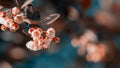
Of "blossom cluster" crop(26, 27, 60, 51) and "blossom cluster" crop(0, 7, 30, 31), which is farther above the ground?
"blossom cluster" crop(0, 7, 30, 31)

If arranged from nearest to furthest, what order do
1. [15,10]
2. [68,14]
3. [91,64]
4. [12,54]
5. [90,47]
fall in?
1. [15,10]
2. [68,14]
3. [12,54]
4. [90,47]
5. [91,64]

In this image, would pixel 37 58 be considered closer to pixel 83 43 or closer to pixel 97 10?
pixel 83 43

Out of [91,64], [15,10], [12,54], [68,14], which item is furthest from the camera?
[91,64]

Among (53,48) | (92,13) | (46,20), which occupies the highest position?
(46,20)

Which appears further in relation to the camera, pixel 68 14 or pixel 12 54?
pixel 12 54

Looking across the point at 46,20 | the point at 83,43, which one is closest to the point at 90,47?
the point at 83,43

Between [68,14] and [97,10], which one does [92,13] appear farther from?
[68,14]

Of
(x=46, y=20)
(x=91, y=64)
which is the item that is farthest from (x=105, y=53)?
(x=46, y=20)

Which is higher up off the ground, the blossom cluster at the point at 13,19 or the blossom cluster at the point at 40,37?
the blossom cluster at the point at 13,19

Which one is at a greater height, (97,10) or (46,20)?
(46,20)
